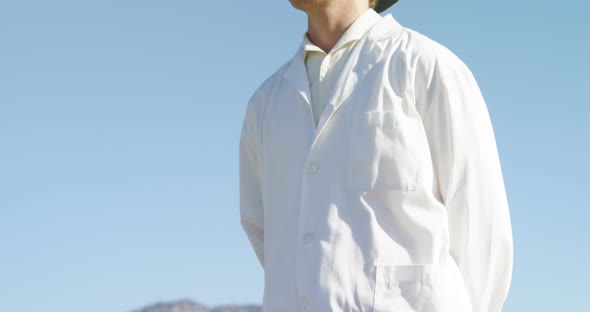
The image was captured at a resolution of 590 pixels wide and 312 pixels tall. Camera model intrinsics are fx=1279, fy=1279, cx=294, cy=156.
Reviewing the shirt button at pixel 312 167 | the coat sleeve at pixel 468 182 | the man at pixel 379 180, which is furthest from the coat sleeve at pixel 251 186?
the coat sleeve at pixel 468 182

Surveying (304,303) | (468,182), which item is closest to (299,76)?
(468,182)

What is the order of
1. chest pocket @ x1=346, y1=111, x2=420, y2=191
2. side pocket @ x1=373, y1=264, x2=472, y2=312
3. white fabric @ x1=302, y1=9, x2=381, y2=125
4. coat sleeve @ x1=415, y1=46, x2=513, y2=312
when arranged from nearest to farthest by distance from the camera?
side pocket @ x1=373, y1=264, x2=472, y2=312 < chest pocket @ x1=346, y1=111, x2=420, y2=191 < coat sleeve @ x1=415, y1=46, x2=513, y2=312 < white fabric @ x1=302, y1=9, x2=381, y2=125

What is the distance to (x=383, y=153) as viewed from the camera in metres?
4.62

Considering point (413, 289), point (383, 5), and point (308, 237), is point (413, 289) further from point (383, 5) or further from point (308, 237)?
point (383, 5)

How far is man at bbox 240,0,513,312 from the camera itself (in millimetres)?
4527

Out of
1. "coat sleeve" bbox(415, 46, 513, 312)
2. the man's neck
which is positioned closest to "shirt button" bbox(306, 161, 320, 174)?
"coat sleeve" bbox(415, 46, 513, 312)

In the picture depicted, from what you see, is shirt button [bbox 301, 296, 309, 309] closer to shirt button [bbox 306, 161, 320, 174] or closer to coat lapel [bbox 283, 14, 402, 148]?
shirt button [bbox 306, 161, 320, 174]

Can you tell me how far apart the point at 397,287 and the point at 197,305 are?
541 ft

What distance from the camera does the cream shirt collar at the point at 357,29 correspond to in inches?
194

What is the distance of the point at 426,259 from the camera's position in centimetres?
453

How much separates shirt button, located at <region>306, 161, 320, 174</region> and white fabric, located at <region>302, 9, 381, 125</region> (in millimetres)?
199

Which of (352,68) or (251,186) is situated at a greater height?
(352,68)

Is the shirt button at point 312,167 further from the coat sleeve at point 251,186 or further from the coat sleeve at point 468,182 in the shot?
the coat sleeve at point 251,186

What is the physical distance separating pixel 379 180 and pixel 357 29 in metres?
0.67
